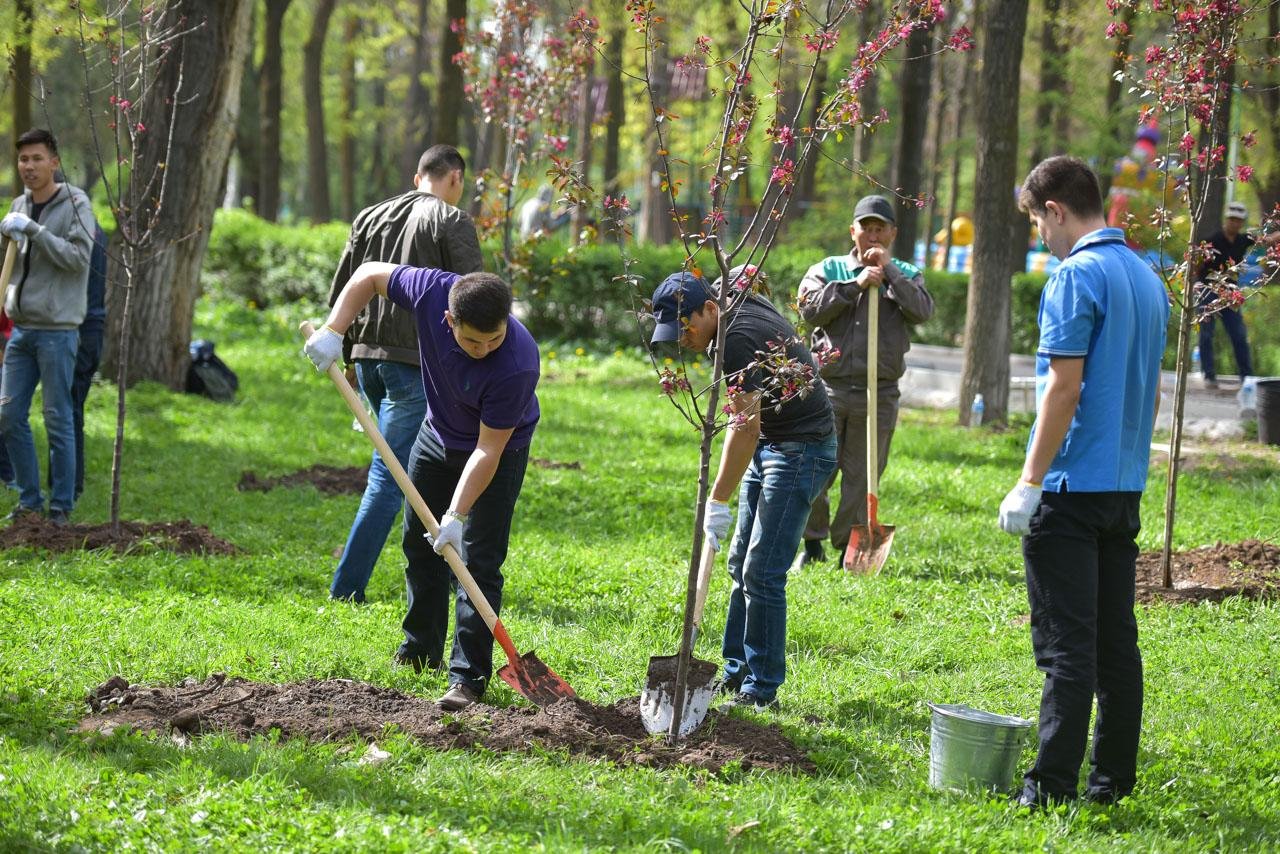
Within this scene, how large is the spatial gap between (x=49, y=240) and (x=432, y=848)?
4.95 m

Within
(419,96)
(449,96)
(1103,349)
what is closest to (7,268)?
(1103,349)

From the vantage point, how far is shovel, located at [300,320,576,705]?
4578 millimetres

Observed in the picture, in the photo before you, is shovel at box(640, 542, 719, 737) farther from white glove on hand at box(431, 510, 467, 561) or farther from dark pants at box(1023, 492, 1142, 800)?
dark pants at box(1023, 492, 1142, 800)

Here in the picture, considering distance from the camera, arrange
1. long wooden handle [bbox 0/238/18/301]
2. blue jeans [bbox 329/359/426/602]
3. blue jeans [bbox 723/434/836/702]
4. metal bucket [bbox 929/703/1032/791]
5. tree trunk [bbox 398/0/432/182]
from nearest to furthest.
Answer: metal bucket [bbox 929/703/1032/791], blue jeans [bbox 723/434/836/702], blue jeans [bbox 329/359/426/602], long wooden handle [bbox 0/238/18/301], tree trunk [bbox 398/0/432/182]

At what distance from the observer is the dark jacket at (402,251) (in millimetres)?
6156

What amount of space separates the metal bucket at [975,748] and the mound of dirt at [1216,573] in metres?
2.72

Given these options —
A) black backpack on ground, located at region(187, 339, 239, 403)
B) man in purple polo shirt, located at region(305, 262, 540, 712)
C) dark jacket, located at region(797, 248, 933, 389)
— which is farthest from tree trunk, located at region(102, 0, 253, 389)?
man in purple polo shirt, located at region(305, 262, 540, 712)

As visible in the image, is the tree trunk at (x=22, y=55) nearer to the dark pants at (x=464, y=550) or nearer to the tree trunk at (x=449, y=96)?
the tree trunk at (x=449, y=96)

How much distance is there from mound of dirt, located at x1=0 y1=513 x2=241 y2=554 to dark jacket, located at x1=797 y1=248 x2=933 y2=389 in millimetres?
3339

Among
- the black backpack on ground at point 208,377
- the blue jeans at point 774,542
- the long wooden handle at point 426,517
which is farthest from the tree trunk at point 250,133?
the blue jeans at point 774,542

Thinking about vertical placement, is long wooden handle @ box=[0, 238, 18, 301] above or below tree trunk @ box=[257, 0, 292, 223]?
below

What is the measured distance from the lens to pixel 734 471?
4.77 meters

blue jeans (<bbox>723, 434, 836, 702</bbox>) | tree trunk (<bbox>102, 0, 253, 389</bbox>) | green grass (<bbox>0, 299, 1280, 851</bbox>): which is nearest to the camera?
green grass (<bbox>0, 299, 1280, 851</bbox>)

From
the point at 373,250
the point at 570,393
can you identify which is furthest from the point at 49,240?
the point at 570,393
